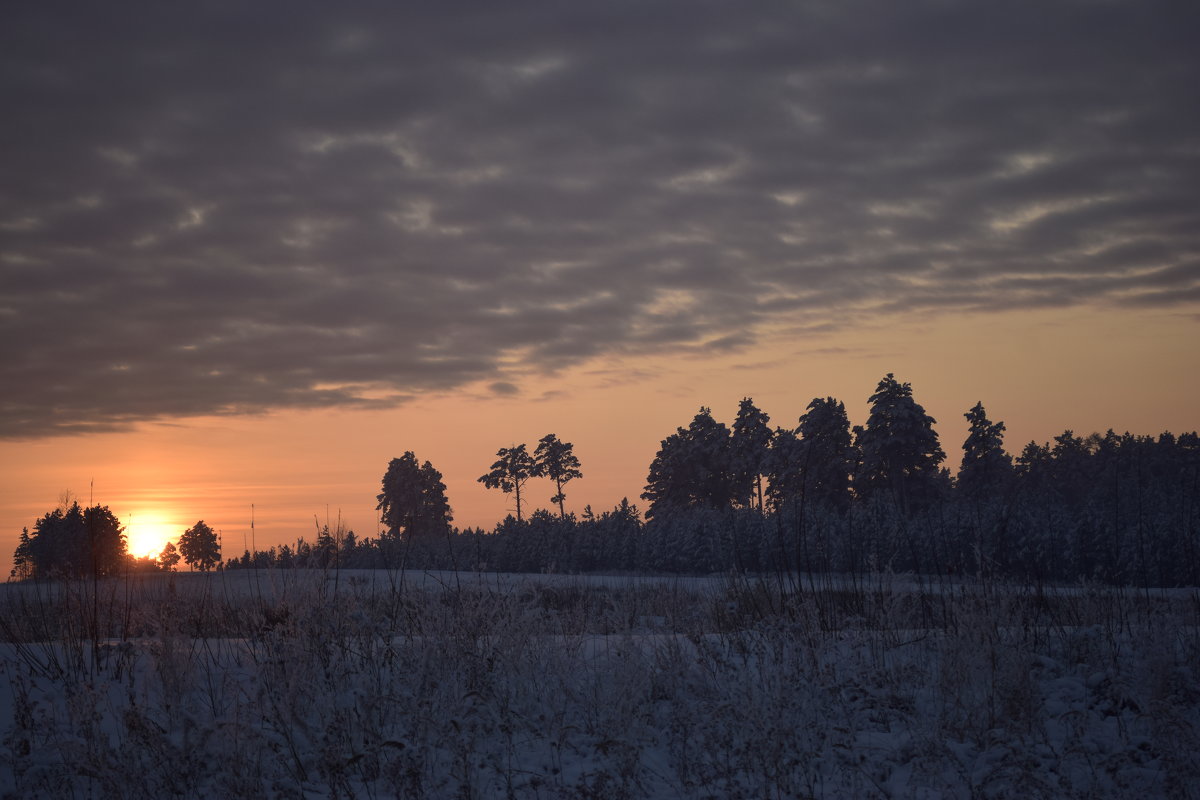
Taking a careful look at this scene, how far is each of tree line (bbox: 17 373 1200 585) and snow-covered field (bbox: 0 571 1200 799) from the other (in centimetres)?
139

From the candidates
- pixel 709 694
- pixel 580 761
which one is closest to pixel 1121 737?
pixel 709 694

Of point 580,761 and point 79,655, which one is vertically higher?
point 79,655

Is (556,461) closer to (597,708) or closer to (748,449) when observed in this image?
(748,449)

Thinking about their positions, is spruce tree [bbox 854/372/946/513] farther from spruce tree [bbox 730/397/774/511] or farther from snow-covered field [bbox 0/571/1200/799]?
snow-covered field [bbox 0/571/1200/799]

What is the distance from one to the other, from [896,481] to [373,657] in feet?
146

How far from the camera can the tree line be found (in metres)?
20.0

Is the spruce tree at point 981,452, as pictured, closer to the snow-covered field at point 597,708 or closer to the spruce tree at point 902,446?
the spruce tree at point 902,446

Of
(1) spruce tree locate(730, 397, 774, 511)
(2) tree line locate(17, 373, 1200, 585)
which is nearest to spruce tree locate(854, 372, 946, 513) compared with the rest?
(2) tree line locate(17, 373, 1200, 585)

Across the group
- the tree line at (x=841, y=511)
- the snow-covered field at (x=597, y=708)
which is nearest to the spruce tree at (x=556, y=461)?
the tree line at (x=841, y=511)

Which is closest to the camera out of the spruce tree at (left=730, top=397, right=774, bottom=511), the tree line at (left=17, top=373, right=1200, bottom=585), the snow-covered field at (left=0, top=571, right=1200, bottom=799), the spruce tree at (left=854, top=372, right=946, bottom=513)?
the snow-covered field at (left=0, top=571, right=1200, bottom=799)

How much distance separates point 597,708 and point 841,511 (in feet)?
150

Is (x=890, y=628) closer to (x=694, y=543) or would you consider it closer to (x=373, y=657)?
(x=373, y=657)

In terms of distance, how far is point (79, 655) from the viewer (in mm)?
8328

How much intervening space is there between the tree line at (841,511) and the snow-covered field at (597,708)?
1.39 metres
